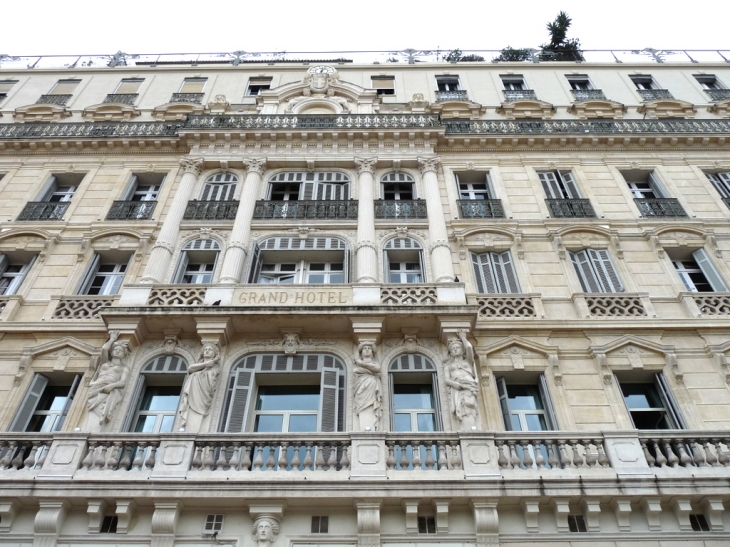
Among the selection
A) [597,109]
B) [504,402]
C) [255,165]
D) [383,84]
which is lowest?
[504,402]

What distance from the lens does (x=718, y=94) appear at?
23266 mm

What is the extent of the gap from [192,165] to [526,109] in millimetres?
12693

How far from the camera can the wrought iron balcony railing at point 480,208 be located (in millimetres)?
17719

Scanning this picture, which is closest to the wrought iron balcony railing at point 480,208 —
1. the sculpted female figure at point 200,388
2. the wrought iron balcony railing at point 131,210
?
the sculpted female figure at point 200,388

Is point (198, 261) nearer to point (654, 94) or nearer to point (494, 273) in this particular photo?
point (494, 273)

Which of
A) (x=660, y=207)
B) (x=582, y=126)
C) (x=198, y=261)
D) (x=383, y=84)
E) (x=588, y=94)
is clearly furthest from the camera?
(x=383, y=84)

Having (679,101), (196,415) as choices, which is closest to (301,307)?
(196,415)

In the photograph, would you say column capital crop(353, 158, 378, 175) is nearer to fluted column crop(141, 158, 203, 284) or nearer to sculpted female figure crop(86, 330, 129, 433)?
fluted column crop(141, 158, 203, 284)

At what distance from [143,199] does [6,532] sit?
11127mm

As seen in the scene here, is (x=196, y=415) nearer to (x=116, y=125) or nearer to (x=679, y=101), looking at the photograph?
(x=116, y=125)

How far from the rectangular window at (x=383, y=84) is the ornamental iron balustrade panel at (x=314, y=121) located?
4089mm

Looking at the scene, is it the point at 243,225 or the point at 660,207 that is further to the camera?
the point at 660,207

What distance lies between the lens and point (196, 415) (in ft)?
40.3

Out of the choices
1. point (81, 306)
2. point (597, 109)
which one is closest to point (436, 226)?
point (81, 306)
